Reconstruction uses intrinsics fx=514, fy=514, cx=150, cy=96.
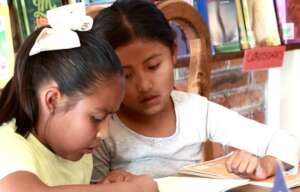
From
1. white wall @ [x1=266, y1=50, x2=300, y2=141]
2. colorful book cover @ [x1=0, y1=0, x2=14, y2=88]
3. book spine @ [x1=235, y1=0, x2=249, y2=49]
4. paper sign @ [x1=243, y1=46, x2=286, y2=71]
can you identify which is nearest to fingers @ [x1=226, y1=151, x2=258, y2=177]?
colorful book cover @ [x1=0, y1=0, x2=14, y2=88]

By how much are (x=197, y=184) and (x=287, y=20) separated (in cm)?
115

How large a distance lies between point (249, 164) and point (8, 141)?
40 centimetres

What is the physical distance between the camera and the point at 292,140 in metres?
1.05

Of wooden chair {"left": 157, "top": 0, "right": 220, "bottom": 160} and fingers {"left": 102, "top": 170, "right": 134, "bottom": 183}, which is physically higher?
wooden chair {"left": 157, "top": 0, "right": 220, "bottom": 160}

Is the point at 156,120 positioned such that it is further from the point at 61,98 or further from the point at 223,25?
the point at 223,25

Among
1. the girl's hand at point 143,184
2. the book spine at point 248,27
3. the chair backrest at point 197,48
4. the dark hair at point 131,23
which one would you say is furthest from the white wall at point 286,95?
the girl's hand at point 143,184

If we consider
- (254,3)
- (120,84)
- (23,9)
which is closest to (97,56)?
(120,84)

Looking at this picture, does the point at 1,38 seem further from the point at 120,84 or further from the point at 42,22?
the point at 120,84

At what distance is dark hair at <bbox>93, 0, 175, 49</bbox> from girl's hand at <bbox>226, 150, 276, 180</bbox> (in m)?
0.29

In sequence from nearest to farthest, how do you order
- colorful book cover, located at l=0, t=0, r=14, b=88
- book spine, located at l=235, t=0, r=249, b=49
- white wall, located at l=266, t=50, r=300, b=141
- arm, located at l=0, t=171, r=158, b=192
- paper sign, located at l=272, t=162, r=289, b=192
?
paper sign, located at l=272, t=162, r=289, b=192 → arm, located at l=0, t=171, r=158, b=192 → colorful book cover, located at l=0, t=0, r=14, b=88 → book spine, located at l=235, t=0, r=249, b=49 → white wall, located at l=266, t=50, r=300, b=141

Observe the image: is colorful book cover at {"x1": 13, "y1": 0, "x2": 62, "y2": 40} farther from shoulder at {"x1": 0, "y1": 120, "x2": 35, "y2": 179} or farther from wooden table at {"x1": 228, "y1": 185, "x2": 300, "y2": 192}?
wooden table at {"x1": 228, "y1": 185, "x2": 300, "y2": 192}

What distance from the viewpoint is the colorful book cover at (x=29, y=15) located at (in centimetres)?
113

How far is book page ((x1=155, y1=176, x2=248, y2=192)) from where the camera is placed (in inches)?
30.9

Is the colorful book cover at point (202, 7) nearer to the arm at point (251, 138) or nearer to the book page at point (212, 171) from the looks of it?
the arm at point (251, 138)
